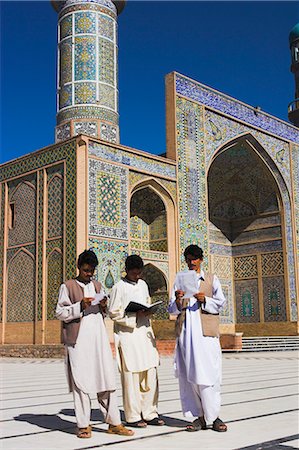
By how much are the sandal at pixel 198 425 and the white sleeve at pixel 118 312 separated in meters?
A: 0.63

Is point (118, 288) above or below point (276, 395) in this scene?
above

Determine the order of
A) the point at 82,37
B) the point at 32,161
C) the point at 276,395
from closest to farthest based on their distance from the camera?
the point at 276,395, the point at 32,161, the point at 82,37

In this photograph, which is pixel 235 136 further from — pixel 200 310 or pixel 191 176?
pixel 200 310

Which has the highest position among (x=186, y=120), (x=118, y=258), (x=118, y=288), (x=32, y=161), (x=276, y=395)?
(x=186, y=120)

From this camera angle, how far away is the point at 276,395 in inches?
172

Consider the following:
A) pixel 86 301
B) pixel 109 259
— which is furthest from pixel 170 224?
pixel 86 301

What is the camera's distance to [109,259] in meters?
11.1

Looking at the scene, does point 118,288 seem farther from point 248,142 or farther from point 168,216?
point 248,142

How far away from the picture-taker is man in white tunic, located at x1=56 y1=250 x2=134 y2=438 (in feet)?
10.2

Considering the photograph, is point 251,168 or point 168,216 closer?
point 168,216

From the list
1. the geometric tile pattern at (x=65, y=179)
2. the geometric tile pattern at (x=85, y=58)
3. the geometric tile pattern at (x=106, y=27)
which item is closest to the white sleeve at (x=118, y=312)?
the geometric tile pattern at (x=65, y=179)

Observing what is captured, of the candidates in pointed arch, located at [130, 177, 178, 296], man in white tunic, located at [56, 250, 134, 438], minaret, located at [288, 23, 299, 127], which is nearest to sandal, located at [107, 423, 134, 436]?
man in white tunic, located at [56, 250, 134, 438]

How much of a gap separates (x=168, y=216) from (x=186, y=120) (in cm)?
238

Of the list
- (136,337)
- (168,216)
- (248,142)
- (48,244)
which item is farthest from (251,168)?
(136,337)
